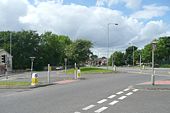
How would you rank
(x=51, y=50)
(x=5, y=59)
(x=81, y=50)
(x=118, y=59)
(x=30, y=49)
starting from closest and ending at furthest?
(x=81, y=50) → (x=5, y=59) → (x=30, y=49) → (x=51, y=50) → (x=118, y=59)

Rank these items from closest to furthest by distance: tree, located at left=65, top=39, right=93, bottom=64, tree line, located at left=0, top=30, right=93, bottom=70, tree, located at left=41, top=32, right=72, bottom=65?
tree, located at left=65, top=39, right=93, bottom=64
tree line, located at left=0, top=30, right=93, bottom=70
tree, located at left=41, top=32, right=72, bottom=65

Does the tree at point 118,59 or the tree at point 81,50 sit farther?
the tree at point 118,59

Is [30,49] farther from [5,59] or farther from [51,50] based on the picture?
[5,59]

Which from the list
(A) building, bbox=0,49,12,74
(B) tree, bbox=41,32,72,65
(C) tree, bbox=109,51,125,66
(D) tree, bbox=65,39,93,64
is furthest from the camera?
(C) tree, bbox=109,51,125,66

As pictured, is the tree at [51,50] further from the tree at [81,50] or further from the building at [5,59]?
the tree at [81,50]

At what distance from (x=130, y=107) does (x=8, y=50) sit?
97.9m

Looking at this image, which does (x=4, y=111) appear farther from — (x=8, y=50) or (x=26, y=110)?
(x=8, y=50)

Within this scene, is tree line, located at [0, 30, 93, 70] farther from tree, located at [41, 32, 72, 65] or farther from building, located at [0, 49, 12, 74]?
building, located at [0, 49, 12, 74]

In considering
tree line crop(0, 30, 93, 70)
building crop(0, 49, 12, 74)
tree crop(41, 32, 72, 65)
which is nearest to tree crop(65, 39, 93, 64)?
tree line crop(0, 30, 93, 70)

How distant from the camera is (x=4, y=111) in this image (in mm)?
12227

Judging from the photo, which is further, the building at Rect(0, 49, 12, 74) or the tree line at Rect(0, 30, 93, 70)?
the tree line at Rect(0, 30, 93, 70)

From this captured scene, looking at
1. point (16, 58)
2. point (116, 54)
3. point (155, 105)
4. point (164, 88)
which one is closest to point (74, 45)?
point (16, 58)

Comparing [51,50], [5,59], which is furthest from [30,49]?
[5,59]

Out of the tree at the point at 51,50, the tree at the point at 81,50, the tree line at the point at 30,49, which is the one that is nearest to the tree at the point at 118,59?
the tree at the point at 51,50
